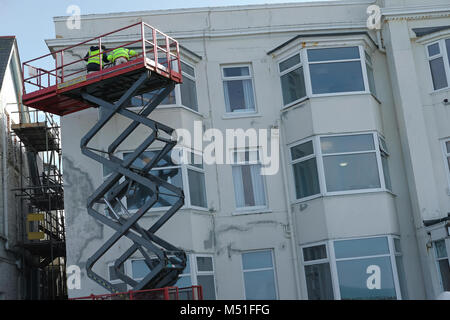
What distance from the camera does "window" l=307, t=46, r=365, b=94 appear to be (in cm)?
1753

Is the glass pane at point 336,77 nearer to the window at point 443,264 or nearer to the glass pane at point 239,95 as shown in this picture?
the glass pane at point 239,95

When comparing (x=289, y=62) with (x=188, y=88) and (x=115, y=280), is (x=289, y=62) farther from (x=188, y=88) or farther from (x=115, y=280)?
(x=115, y=280)

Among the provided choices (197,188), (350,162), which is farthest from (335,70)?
(197,188)

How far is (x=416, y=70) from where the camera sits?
1812 cm

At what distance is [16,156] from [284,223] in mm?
11398

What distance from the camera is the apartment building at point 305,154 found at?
1633cm

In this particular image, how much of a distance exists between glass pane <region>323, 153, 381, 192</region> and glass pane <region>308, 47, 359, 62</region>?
2.89 metres

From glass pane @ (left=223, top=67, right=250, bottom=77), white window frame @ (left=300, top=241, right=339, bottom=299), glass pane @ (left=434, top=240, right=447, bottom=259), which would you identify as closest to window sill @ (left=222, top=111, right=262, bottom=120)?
glass pane @ (left=223, top=67, right=250, bottom=77)

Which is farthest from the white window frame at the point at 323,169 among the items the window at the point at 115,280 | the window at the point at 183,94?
the window at the point at 115,280

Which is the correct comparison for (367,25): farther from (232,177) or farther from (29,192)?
(29,192)

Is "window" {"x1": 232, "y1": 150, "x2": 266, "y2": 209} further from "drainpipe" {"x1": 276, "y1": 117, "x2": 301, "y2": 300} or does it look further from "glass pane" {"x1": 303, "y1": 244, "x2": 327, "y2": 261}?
"glass pane" {"x1": 303, "y1": 244, "x2": 327, "y2": 261}

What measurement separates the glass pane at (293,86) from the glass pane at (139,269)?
6167mm

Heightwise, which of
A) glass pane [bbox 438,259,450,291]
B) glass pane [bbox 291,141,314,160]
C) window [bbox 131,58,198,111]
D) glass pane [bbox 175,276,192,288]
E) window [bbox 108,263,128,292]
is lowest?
glass pane [bbox 438,259,450,291]
